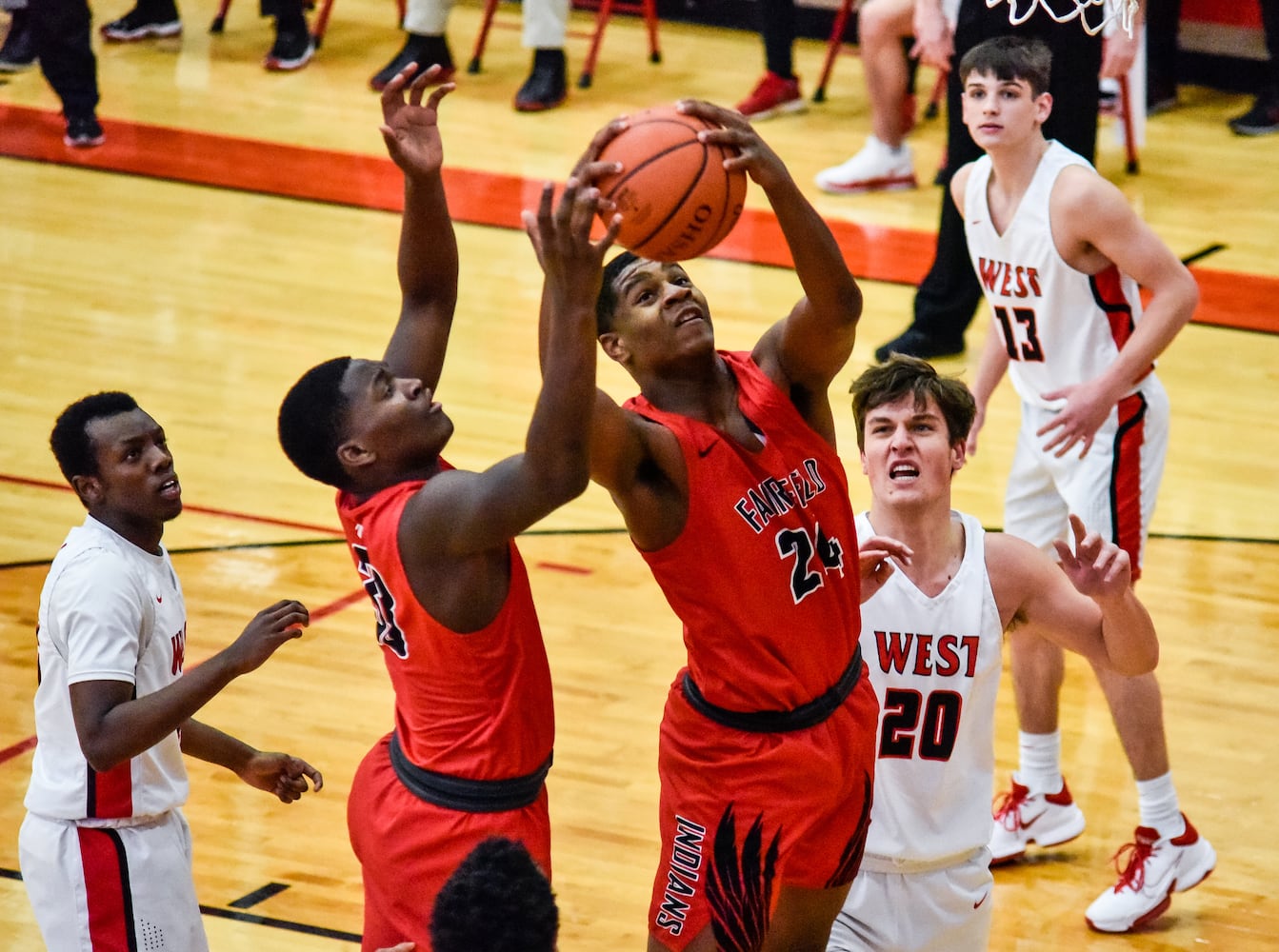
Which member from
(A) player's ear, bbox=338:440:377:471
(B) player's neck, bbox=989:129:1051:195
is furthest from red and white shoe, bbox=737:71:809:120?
(A) player's ear, bbox=338:440:377:471

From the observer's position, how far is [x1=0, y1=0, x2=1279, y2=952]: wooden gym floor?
4.97 metres

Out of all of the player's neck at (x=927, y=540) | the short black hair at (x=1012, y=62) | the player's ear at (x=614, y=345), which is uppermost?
the short black hair at (x=1012, y=62)

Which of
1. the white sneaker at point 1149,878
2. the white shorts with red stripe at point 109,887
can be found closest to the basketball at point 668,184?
the white shorts with red stripe at point 109,887

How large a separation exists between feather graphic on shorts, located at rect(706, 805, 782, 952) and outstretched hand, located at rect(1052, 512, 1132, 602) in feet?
2.52

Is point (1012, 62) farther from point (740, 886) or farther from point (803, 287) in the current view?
point (740, 886)

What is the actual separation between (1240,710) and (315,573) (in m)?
2.98

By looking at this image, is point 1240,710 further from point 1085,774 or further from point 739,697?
point 739,697

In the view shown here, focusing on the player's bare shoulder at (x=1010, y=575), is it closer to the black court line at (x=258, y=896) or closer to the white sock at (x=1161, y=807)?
the white sock at (x=1161, y=807)

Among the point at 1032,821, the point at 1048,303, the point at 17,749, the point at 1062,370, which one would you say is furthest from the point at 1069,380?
the point at 17,749

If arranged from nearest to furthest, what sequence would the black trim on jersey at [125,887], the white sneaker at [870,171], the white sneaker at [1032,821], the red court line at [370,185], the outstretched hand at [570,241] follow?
the outstretched hand at [570,241], the black trim on jersey at [125,887], the white sneaker at [1032,821], the red court line at [370,185], the white sneaker at [870,171]

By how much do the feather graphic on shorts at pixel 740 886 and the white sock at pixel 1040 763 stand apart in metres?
1.59

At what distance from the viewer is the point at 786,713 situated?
11.6ft

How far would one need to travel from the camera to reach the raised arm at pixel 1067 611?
3.86 meters

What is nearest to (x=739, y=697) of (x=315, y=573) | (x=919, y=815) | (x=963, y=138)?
(x=919, y=815)
